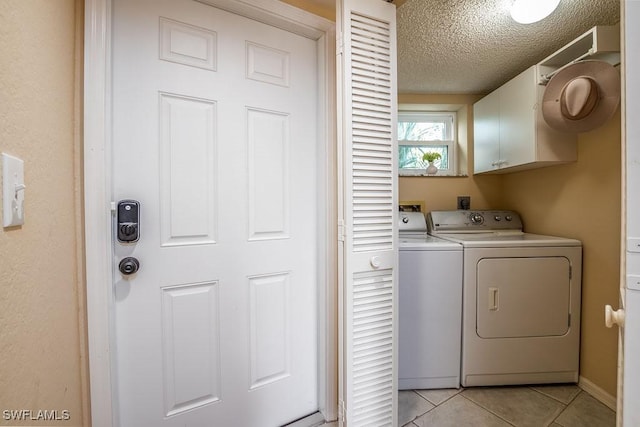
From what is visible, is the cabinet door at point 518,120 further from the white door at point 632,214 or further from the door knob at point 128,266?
the door knob at point 128,266

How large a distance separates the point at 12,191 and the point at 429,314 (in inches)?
72.3

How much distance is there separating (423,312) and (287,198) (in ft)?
3.68

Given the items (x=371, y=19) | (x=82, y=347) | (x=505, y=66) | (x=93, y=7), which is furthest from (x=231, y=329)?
(x=505, y=66)

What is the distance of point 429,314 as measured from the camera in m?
1.64

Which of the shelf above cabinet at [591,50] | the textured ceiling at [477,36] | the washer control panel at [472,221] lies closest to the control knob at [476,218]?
the washer control panel at [472,221]

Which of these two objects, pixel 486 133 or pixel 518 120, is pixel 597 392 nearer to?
pixel 518 120

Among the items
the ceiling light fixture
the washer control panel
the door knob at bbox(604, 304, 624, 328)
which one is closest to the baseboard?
the washer control panel

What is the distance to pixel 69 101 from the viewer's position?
0.83m

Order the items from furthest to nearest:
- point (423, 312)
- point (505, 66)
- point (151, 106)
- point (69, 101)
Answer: point (505, 66)
point (423, 312)
point (151, 106)
point (69, 101)

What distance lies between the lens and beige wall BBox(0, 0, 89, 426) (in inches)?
19.0

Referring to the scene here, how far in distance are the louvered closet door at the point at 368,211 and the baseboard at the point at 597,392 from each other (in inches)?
54.1

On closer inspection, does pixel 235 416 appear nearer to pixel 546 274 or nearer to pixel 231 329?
pixel 231 329

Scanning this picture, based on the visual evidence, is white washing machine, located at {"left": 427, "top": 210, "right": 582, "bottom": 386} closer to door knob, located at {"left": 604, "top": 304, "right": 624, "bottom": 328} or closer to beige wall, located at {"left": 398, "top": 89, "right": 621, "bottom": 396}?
beige wall, located at {"left": 398, "top": 89, "right": 621, "bottom": 396}

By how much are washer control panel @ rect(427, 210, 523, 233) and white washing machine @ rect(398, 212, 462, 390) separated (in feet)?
1.92
